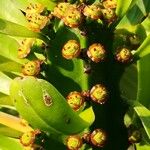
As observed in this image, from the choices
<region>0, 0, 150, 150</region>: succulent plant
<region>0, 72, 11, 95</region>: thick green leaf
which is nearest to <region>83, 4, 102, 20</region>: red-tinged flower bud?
<region>0, 0, 150, 150</region>: succulent plant

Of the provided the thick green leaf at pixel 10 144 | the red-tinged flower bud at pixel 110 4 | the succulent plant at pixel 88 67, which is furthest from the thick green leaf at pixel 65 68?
the thick green leaf at pixel 10 144

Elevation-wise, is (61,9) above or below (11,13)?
above

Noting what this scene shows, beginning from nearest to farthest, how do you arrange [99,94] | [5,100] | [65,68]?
[99,94] < [65,68] < [5,100]

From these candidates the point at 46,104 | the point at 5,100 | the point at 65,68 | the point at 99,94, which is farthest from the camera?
the point at 5,100

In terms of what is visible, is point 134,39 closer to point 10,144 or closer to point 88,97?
point 88,97

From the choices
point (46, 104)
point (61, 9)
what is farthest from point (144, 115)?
point (61, 9)

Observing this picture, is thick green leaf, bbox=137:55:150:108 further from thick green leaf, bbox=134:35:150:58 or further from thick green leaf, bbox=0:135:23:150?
thick green leaf, bbox=0:135:23:150
